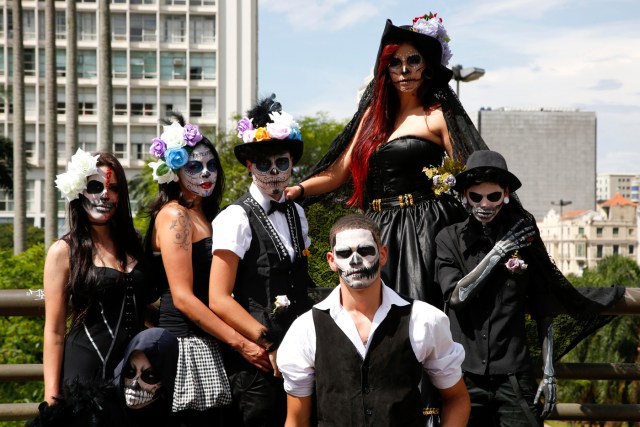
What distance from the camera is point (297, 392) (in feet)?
12.6

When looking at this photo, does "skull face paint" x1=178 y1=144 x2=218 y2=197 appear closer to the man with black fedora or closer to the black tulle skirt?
the black tulle skirt

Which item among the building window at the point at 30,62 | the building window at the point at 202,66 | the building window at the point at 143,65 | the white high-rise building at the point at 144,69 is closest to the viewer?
the white high-rise building at the point at 144,69

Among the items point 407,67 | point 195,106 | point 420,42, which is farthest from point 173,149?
point 195,106

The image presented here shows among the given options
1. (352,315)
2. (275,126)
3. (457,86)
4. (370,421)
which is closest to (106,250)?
(275,126)

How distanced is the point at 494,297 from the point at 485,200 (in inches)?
19.1

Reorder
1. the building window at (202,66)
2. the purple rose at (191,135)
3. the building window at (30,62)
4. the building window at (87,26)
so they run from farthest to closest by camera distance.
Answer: the building window at (87,26) < the building window at (30,62) < the building window at (202,66) < the purple rose at (191,135)

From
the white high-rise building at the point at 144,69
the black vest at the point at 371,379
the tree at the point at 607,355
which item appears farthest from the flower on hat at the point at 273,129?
the white high-rise building at the point at 144,69

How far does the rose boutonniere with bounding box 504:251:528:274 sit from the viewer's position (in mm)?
4273

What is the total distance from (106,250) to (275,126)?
1061 mm

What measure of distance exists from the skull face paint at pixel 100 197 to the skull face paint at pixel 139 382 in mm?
785

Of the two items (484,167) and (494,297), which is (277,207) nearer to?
(484,167)

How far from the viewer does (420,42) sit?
489 centimetres

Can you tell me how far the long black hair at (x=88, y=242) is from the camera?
4191 mm

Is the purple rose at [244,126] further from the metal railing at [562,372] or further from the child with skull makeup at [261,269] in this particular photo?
the metal railing at [562,372]
